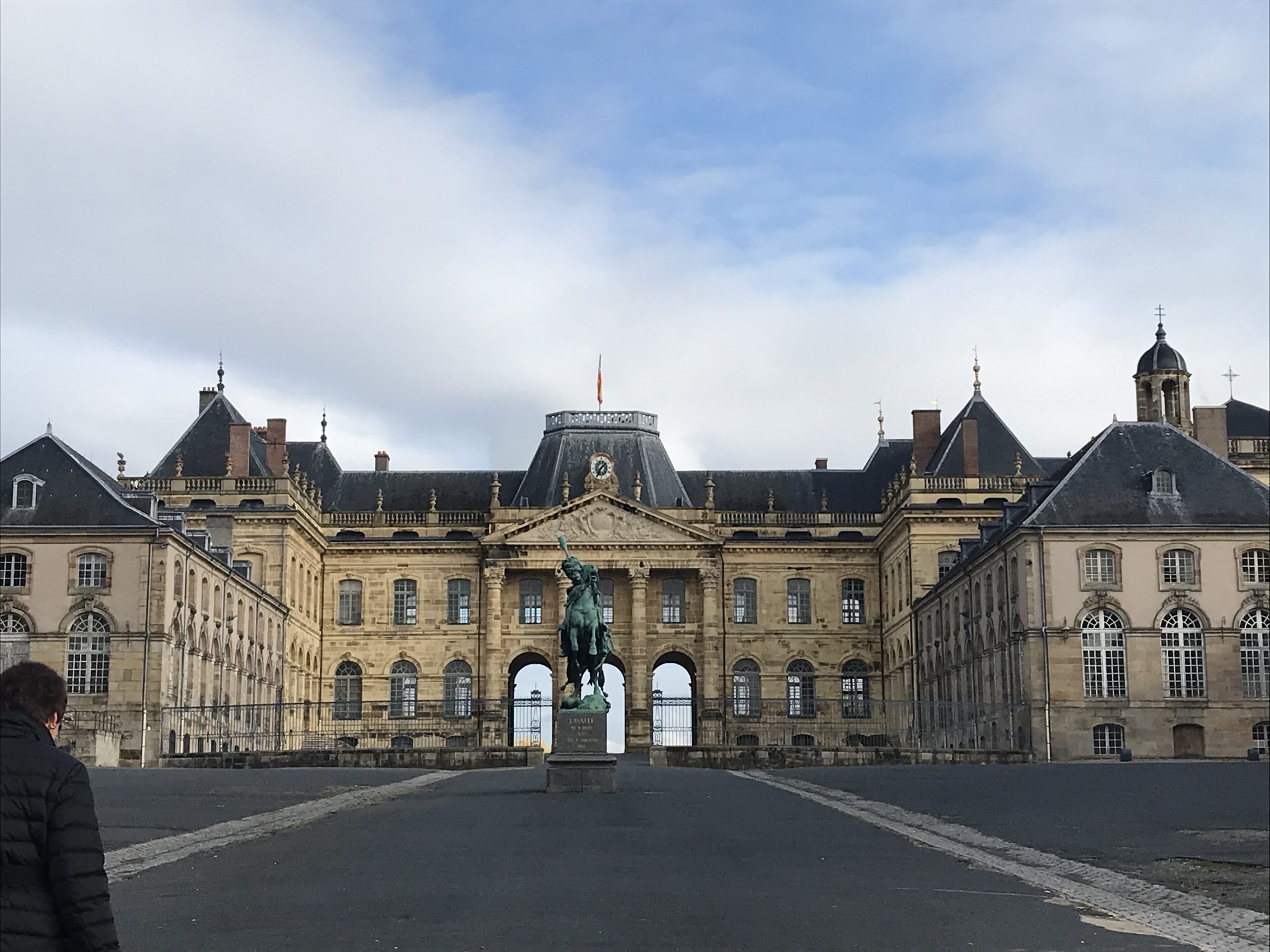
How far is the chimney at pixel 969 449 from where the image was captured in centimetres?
7138

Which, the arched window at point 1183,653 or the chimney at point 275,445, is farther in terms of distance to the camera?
the chimney at point 275,445

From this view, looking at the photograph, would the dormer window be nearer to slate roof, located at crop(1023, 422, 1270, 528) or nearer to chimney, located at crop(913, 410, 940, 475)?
slate roof, located at crop(1023, 422, 1270, 528)

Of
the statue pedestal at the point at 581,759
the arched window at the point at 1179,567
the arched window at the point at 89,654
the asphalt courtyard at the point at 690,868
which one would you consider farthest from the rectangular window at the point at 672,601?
the statue pedestal at the point at 581,759

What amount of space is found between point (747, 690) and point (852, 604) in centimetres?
628

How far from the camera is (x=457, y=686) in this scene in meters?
76.2

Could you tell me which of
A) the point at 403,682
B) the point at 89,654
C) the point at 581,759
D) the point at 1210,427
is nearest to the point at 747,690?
the point at 403,682

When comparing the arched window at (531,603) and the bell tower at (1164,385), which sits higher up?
Answer: the bell tower at (1164,385)

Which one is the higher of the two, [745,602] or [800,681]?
[745,602]

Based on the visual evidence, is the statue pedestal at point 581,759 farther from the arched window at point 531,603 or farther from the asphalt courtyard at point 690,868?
the arched window at point 531,603

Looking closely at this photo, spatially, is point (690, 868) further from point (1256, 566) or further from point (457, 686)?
point (457, 686)

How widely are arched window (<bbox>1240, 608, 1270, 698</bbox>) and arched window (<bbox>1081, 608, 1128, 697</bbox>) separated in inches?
140

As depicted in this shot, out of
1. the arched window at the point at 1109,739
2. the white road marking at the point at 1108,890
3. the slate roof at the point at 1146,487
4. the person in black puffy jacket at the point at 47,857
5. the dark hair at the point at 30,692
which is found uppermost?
the slate roof at the point at 1146,487

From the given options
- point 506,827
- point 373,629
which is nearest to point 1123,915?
point 506,827

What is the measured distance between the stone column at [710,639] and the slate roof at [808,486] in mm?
6107
